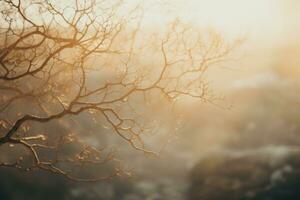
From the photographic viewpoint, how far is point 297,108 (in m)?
68.0

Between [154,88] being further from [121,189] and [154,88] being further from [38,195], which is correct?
[121,189]

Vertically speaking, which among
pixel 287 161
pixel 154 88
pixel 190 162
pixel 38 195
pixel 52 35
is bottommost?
pixel 154 88

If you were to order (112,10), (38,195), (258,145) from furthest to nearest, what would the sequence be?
1. (258,145)
2. (38,195)
3. (112,10)

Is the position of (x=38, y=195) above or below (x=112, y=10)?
above

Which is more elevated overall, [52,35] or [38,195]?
[38,195]

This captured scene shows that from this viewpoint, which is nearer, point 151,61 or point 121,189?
point 151,61

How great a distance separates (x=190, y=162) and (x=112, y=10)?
51439 mm

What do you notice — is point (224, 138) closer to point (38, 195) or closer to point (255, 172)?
point (255, 172)

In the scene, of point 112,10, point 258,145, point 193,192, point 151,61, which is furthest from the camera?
point 258,145

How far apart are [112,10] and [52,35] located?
6.09ft

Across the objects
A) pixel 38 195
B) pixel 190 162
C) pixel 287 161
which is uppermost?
pixel 190 162

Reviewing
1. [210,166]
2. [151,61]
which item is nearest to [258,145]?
[210,166]

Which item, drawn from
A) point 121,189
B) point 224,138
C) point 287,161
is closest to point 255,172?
point 287,161

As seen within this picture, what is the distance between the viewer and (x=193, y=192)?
56.2 m
